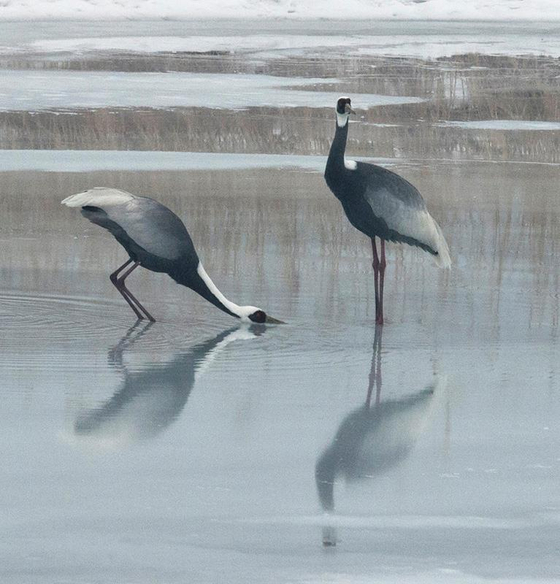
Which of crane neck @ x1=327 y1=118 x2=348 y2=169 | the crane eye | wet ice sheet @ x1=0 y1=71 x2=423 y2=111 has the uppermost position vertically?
crane neck @ x1=327 y1=118 x2=348 y2=169

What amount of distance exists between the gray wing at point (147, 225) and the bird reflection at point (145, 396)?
0.61 metres

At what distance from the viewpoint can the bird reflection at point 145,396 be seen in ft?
19.0

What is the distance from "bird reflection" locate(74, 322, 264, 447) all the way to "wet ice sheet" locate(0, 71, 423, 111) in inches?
517

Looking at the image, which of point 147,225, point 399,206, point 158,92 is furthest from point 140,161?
point 147,225

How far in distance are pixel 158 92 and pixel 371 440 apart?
674 inches

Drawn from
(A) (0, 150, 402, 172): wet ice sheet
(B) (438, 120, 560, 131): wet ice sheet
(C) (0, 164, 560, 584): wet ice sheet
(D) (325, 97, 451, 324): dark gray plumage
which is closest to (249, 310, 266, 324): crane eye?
(C) (0, 164, 560, 584): wet ice sheet

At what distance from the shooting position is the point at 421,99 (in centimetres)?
2242

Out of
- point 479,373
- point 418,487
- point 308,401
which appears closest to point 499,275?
point 479,373

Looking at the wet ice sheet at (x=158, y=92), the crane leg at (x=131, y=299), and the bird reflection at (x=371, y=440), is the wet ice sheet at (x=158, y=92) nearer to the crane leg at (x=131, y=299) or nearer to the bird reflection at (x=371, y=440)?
the crane leg at (x=131, y=299)

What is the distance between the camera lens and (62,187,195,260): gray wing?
8.43 metres

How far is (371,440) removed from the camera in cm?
577

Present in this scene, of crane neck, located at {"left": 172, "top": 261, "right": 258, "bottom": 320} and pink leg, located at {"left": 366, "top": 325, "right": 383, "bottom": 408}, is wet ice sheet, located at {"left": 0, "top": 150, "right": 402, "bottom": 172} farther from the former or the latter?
pink leg, located at {"left": 366, "top": 325, "right": 383, "bottom": 408}

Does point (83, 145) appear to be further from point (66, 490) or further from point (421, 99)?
point (66, 490)

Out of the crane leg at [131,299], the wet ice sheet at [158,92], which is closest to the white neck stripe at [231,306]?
the crane leg at [131,299]
